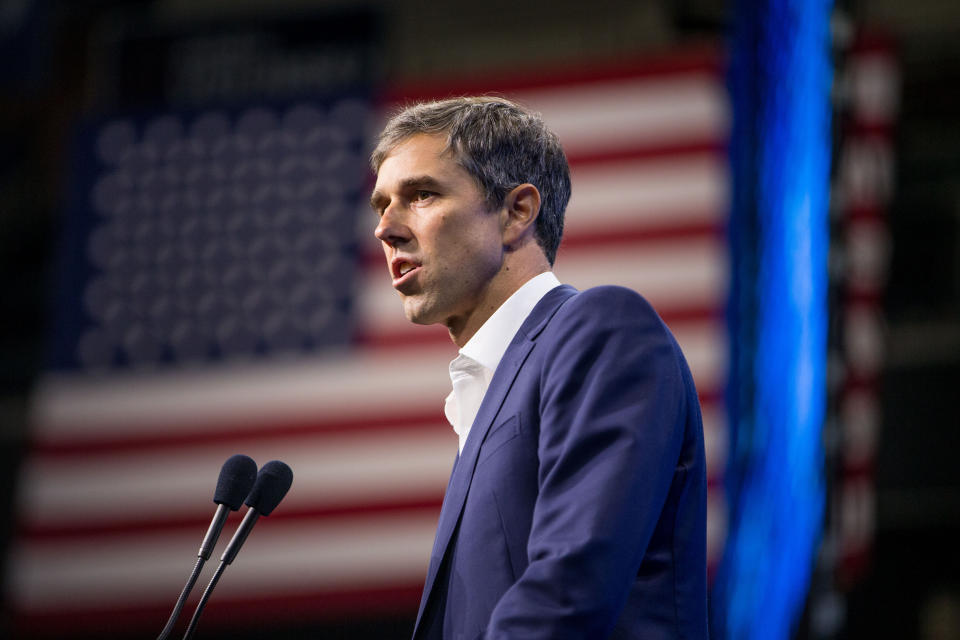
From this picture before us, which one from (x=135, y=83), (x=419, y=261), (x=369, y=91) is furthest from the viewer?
(x=135, y=83)

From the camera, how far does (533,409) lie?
4.26 ft

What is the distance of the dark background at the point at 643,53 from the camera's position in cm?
597

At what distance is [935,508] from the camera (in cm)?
598

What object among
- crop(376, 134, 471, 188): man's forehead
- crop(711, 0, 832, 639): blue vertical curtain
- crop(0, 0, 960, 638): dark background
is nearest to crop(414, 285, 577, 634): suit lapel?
crop(376, 134, 471, 188): man's forehead

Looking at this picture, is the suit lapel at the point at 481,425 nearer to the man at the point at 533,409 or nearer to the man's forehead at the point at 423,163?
the man at the point at 533,409

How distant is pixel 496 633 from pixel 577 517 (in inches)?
5.0

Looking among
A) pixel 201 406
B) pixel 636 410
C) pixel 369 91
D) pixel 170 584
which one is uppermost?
pixel 369 91

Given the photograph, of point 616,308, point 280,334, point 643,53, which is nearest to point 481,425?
point 616,308

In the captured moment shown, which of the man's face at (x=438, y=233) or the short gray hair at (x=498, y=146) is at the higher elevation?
the short gray hair at (x=498, y=146)

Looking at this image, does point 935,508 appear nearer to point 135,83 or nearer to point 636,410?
point 135,83

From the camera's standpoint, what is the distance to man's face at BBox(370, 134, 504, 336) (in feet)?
4.90

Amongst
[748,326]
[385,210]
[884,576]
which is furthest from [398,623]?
[385,210]

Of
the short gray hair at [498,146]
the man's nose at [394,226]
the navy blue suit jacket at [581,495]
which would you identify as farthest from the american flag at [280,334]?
the navy blue suit jacket at [581,495]

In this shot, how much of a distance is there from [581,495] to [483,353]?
13.1 inches
